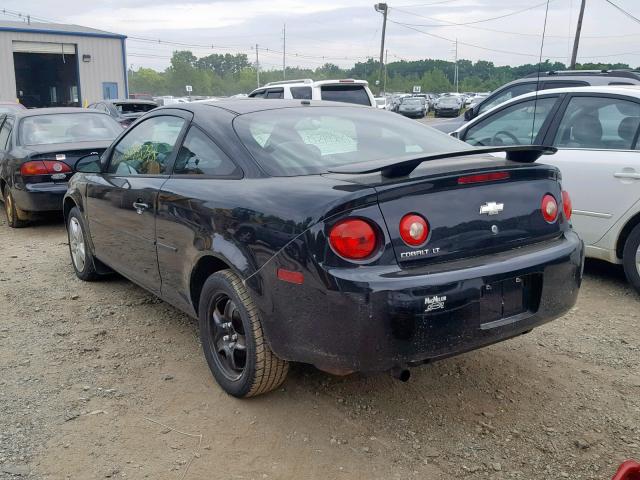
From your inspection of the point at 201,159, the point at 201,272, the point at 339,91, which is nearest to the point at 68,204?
the point at 201,159

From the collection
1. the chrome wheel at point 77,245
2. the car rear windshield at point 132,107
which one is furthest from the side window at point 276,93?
the chrome wheel at point 77,245

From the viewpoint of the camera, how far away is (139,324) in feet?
15.0

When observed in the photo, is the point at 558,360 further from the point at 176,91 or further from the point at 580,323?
the point at 176,91

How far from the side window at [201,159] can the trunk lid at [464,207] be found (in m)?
0.89

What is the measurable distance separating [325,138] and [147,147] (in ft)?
4.66

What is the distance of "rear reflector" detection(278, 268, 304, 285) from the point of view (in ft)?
9.24

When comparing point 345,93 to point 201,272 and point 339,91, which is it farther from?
point 201,272

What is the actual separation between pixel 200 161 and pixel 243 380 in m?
1.29

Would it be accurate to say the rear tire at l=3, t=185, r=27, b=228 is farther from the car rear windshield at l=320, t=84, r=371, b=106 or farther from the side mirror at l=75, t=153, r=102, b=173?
the car rear windshield at l=320, t=84, r=371, b=106

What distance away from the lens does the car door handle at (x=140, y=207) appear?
403 centimetres

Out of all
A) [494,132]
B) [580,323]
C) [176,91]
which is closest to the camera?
[580,323]

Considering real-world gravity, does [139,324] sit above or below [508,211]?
below

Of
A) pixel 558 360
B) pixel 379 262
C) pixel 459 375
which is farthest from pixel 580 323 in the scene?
pixel 379 262

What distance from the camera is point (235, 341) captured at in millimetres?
3408
